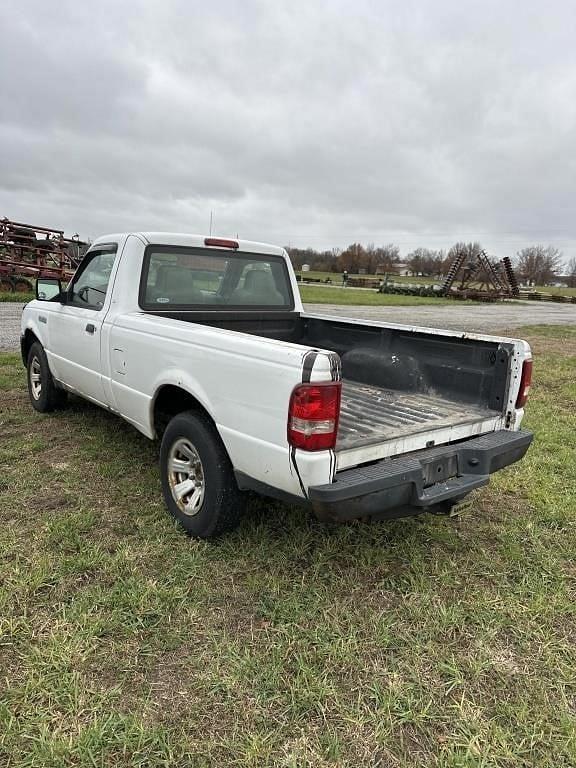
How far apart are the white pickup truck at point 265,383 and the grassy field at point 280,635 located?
475 millimetres

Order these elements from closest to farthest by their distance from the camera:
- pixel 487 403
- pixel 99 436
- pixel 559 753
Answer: pixel 559 753
pixel 487 403
pixel 99 436

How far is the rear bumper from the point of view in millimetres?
2455

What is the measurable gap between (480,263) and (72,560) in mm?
38807

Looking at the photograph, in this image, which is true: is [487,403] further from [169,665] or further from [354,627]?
[169,665]

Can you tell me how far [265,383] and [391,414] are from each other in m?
1.14

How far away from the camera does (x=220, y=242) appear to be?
446 centimetres

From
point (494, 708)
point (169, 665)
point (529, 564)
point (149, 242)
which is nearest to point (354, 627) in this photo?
point (494, 708)

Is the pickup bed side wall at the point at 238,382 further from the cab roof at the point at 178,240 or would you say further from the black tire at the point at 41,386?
the black tire at the point at 41,386

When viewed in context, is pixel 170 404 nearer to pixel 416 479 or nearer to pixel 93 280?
pixel 93 280

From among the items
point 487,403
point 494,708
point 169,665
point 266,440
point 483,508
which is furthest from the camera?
point 483,508

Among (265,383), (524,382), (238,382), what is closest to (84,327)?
(238,382)

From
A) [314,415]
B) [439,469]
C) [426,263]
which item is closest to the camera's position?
[314,415]

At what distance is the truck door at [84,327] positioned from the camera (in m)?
4.26

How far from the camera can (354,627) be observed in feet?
8.61
